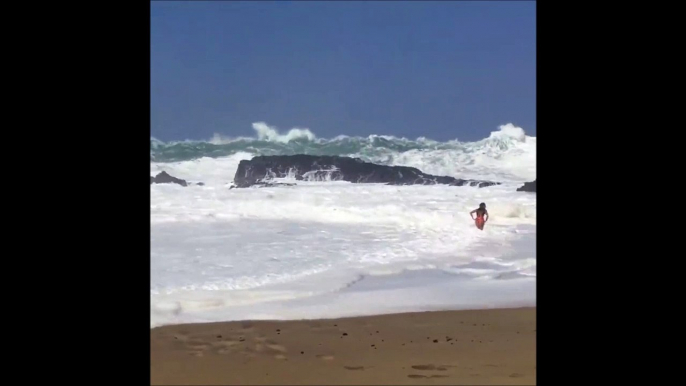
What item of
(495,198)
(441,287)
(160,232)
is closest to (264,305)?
(441,287)

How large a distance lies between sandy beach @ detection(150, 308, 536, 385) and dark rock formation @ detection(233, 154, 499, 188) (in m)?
8.88

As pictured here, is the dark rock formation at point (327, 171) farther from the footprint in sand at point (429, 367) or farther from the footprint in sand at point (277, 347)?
the footprint in sand at point (429, 367)

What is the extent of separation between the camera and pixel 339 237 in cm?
997

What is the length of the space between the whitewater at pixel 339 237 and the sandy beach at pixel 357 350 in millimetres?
448

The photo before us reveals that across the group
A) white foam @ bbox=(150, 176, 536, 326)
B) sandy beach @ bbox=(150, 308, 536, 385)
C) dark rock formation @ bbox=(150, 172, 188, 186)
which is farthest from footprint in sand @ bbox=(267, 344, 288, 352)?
dark rock formation @ bbox=(150, 172, 188, 186)

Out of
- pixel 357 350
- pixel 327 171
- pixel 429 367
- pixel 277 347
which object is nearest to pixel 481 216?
pixel 327 171

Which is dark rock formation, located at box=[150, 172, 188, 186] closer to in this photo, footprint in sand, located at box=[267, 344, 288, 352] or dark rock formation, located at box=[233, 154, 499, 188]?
dark rock formation, located at box=[233, 154, 499, 188]

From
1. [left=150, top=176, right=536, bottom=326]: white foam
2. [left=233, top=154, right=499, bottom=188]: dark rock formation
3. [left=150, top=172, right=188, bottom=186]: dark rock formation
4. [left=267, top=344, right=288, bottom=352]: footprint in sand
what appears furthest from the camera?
[left=233, top=154, right=499, bottom=188]: dark rock formation

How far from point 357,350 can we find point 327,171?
1026cm

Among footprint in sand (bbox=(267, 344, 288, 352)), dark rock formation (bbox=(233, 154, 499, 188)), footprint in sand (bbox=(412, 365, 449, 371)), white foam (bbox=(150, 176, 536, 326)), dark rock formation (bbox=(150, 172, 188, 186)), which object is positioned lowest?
footprint in sand (bbox=(412, 365, 449, 371))

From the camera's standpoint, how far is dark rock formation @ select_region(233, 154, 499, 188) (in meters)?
13.9

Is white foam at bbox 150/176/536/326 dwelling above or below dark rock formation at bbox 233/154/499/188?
below
